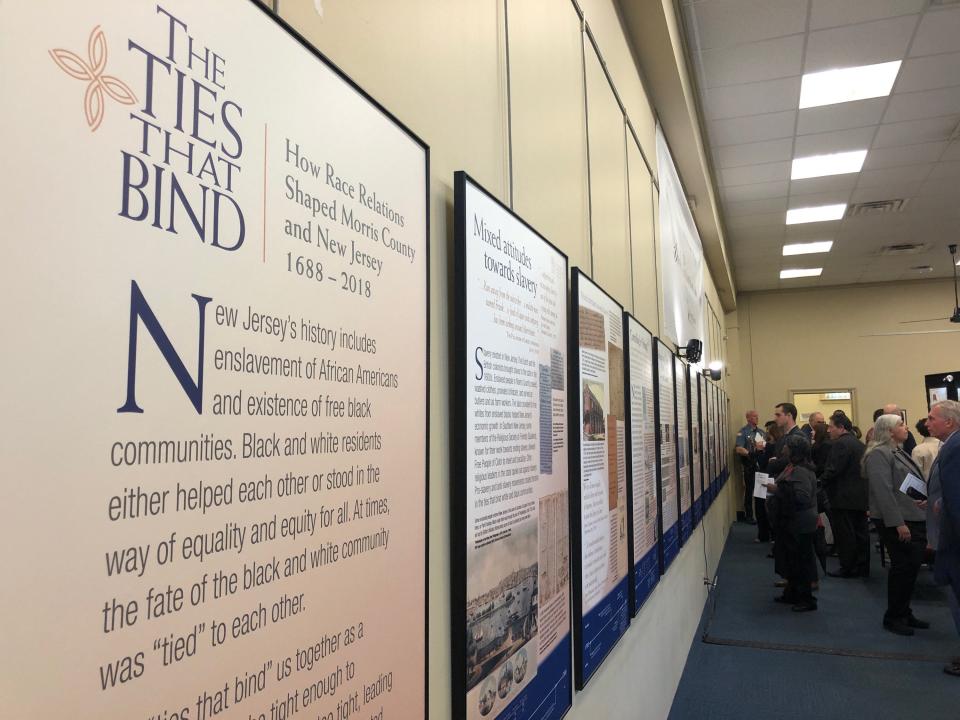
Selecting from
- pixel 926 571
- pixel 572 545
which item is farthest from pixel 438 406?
pixel 926 571

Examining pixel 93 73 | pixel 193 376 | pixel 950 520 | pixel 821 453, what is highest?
pixel 93 73

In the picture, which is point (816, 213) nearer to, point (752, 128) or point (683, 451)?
point (752, 128)

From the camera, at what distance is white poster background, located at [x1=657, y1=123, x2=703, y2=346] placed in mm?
4227

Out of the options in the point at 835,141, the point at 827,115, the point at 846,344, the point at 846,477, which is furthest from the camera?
the point at 846,344

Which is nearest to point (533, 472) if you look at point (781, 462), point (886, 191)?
point (781, 462)

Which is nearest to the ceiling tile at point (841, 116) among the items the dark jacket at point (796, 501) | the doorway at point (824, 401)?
the dark jacket at point (796, 501)

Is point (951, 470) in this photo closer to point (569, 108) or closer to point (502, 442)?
point (569, 108)

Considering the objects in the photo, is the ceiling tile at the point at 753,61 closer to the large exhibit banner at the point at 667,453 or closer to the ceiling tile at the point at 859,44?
the ceiling tile at the point at 859,44

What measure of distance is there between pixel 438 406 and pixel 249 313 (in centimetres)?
52

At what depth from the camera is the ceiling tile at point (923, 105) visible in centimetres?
509

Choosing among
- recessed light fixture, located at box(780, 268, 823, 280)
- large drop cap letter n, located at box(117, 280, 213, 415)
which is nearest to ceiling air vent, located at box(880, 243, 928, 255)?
recessed light fixture, located at box(780, 268, 823, 280)

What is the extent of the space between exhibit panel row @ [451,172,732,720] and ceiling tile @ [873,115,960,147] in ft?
15.5

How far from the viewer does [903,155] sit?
6250mm

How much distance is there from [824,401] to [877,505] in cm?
867
